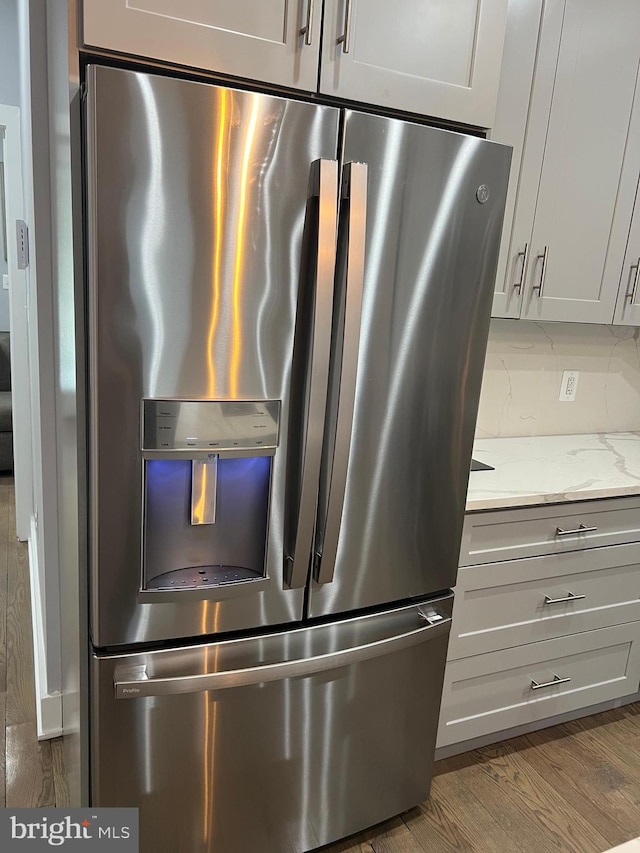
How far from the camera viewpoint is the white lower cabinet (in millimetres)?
1949

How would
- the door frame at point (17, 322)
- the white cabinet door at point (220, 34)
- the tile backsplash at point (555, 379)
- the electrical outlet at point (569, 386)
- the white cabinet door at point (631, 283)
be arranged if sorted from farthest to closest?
the door frame at point (17, 322) < the electrical outlet at point (569, 386) < the tile backsplash at point (555, 379) < the white cabinet door at point (631, 283) < the white cabinet door at point (220, 34)

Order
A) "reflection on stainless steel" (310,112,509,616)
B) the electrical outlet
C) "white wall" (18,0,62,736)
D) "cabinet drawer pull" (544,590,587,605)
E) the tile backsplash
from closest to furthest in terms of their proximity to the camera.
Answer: "reflection on stainless steel" (310,112,509,616), "white wall" (18,0,62,736), "cabinet drawer pull" (544,590,587,605), the tile backsplash, the electrical outlet

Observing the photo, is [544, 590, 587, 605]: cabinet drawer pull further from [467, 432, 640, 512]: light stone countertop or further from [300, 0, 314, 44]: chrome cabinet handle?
[300, 0, 314, 44]: chrome cabinet handle

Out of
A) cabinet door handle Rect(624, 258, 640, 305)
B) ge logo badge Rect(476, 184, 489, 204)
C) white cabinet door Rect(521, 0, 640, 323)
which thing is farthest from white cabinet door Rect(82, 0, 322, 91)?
cabinet door handle Rect(624, 258, 640, 305)

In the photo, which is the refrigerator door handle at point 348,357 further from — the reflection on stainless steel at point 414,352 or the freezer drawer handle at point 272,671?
the freezer drawer handle at point 272,671

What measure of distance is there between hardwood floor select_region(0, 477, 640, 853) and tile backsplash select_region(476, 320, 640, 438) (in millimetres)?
1168

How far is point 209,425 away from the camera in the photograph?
1263 millimetres

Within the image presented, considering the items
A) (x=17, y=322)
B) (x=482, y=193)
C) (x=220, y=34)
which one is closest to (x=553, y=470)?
(x=482, y=193)

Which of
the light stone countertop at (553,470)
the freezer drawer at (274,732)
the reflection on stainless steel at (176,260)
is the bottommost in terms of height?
the freezer drawer at (274,732)

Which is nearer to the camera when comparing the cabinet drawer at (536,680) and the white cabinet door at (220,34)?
the white cabinet door at (220,34)

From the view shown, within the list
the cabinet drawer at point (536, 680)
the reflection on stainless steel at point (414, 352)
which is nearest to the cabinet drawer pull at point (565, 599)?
the cabinet drawer at point (536, 680)

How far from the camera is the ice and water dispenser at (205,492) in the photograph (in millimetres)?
1247

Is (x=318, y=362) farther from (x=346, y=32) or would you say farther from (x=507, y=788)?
(x=507, y=788)

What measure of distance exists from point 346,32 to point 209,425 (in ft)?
2.74
